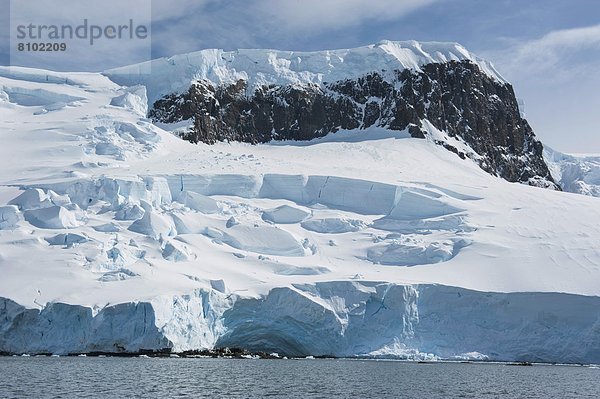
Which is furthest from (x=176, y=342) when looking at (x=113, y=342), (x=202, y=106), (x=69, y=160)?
(x=202, y=106)

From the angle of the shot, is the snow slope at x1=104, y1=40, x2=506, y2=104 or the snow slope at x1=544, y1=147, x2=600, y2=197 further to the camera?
the snow slope at x1=544, y1=147, x2=600, y2=197

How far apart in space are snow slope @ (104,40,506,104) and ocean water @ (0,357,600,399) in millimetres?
42981

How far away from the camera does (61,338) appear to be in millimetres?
39188

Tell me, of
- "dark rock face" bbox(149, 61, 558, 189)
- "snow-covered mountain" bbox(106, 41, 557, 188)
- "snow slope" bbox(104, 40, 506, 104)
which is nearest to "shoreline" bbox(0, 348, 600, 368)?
"dark rock face" bbox(149, 61, 558, 189)

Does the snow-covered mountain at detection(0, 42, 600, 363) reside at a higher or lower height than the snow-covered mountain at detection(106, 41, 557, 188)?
lower

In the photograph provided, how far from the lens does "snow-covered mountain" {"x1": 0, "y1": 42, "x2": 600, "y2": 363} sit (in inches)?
1585

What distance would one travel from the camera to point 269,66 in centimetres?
8244

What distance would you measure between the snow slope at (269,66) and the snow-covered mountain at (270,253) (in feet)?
35.7

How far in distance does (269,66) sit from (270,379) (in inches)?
2168

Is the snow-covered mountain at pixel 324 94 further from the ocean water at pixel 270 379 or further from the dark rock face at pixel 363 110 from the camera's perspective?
the ocean water at pixel 270 379

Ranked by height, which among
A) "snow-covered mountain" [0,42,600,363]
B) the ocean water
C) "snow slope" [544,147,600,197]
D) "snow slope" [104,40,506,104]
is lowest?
the ocean water

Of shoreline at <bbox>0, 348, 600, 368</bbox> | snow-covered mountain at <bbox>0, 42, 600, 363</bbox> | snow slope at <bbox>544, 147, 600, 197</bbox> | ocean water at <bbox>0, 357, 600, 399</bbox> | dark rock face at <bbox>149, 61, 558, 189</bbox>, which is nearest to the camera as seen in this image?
ocean water at <bbox>0, 357, 600, 399</bbox>

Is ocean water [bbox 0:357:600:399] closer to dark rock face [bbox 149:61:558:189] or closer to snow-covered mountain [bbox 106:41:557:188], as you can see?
dark rock face [bbox 149:61:558:189]

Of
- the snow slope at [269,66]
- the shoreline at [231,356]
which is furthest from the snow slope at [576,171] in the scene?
the shoreline at [231,356]
